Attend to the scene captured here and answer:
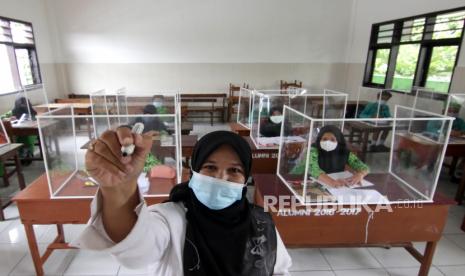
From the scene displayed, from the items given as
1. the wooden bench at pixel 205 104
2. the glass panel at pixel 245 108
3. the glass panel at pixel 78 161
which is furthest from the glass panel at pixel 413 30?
the glass panel at pixel 78 161

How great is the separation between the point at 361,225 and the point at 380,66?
5.68 m

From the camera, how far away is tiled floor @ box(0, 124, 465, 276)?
205 cm

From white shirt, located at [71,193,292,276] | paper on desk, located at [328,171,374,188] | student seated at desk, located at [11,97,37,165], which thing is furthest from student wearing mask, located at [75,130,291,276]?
student seated at desk, located at [11,97,37,165]

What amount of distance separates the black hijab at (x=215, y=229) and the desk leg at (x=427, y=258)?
1677mm

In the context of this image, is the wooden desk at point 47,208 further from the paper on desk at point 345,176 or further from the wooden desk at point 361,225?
the paper on desk at point 345,176

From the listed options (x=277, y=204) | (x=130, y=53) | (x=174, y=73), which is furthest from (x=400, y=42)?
(x=130, y=53)

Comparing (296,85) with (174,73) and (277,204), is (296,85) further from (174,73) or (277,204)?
(277,204)

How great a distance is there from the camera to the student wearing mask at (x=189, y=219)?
25.4 inches

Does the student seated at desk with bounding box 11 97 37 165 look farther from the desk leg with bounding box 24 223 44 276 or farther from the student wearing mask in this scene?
the student wearing mask

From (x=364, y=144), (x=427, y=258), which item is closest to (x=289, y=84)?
(x=364, y=144)

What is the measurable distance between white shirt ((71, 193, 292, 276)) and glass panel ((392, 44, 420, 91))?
5.93m

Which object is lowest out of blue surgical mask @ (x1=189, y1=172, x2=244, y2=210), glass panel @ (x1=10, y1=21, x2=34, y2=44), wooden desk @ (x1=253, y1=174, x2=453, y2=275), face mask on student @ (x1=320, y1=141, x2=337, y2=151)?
wooden desk @ (x1=253, y1=174, x2=453, y2=275)

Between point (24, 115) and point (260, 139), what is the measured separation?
3.69m

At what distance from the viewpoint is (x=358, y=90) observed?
6.92 m
